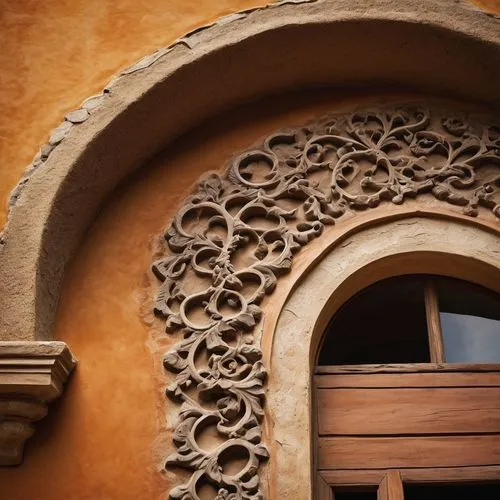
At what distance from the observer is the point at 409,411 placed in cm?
303

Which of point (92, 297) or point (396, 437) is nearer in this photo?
point (396, 437)

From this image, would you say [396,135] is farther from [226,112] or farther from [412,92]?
[226,112]

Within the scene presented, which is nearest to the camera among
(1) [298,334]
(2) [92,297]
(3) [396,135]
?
(1) [298,334]

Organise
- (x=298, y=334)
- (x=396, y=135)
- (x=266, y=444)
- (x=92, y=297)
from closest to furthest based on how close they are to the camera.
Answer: (x=266, y=444), (x=298, y=334), (x=92, y=297), (x=396, y=135)

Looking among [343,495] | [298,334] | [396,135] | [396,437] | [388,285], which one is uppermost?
[396,135]

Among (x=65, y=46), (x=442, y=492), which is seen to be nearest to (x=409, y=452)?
(x=442, y=492)

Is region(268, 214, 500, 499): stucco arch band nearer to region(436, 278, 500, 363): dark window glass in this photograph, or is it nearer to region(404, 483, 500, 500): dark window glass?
region(436, 278, 500, 363): dark window glass

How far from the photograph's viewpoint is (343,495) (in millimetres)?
2977

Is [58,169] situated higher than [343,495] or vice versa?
[58,169]

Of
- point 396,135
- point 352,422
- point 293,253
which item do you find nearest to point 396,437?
point 352,422

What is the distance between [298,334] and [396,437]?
21.0 inches

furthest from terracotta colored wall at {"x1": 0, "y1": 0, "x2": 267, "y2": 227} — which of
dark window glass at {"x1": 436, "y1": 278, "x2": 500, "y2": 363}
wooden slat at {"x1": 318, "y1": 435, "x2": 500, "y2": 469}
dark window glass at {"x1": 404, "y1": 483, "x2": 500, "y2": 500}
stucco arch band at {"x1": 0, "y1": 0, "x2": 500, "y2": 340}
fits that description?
dark window glass at {"x1": 404, "y1": 483, "x2": 500, "y2": 500}

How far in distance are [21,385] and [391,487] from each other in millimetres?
1396

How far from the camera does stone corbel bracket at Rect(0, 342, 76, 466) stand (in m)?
2.86
